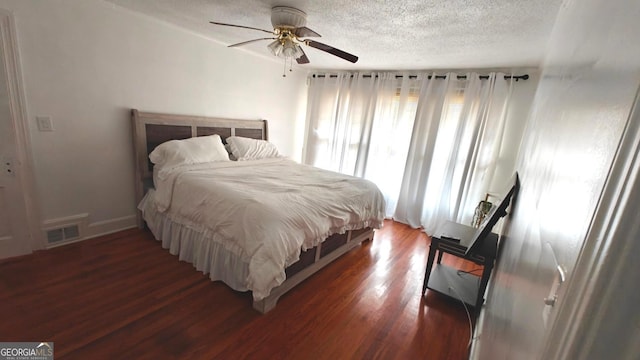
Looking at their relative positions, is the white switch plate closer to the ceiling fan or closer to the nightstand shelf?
the ceiling fan

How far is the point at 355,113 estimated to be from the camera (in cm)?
446

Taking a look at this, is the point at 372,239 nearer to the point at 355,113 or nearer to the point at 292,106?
the point at 355,113

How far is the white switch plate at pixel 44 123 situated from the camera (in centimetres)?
229

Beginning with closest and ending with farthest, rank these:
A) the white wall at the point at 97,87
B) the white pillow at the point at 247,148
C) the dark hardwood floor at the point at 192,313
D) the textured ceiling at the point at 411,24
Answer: the dark hardwood floor at the point at 192,313, the textured ceiling at the point at 411,24, the white wall at the point at 97,87, the white pillow at the point at 247,148

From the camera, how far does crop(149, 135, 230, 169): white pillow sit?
283 centimetres

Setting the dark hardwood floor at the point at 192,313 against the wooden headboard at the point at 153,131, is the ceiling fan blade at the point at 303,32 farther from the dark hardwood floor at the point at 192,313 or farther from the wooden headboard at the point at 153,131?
the dark hardwood floor at the point at 192,313

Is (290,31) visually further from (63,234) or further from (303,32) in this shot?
(63,234)

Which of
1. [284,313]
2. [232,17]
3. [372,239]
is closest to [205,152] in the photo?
[232,17]

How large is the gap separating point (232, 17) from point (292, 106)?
247 centimetres

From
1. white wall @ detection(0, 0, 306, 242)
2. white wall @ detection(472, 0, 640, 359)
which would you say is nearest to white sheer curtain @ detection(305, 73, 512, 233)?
white wall @ detection(0, 0, 306, 242)

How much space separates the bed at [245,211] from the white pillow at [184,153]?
2 cm

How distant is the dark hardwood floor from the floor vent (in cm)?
10

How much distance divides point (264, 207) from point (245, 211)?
15cm

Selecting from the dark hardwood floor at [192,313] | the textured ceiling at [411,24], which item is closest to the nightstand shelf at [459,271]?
the dark hardwood floor at [192,313]
